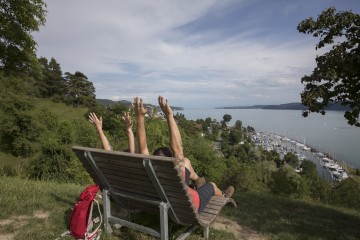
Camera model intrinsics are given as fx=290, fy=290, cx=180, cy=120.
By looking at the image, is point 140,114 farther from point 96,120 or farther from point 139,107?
point 96,120

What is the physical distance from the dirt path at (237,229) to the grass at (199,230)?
0.44 ft

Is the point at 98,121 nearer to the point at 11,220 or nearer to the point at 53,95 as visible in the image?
the point at 11,220

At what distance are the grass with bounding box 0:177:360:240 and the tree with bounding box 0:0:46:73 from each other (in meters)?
4.95

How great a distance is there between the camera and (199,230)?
14.9ft

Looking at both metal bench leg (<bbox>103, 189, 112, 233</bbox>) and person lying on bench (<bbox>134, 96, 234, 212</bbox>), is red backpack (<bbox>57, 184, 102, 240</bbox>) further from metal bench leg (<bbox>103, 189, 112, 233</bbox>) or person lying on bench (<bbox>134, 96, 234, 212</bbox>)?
person lying on bench (<bbox>134, 96, 234, 212</bbox>)

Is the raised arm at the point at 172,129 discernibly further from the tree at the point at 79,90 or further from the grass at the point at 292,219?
the tree at the point at 79,90

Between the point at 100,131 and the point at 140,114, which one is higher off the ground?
the point at 140,114

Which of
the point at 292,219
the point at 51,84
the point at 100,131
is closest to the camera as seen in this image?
the point at 100,131

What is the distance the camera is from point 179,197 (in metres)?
3.33

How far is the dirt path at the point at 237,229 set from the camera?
188 inches

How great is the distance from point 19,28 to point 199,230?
849 cm

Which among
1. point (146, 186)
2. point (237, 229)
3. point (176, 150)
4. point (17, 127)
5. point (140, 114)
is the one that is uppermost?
point (140, 114)

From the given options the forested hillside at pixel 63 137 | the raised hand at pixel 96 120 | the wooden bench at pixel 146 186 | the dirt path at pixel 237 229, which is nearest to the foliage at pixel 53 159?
the forested hillside at pixel 63 137

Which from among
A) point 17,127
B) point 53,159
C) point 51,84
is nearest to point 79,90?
point 51,84
